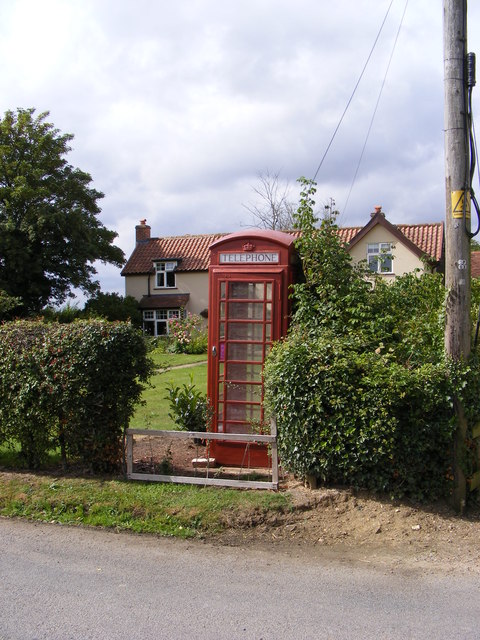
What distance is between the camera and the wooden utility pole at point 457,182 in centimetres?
610

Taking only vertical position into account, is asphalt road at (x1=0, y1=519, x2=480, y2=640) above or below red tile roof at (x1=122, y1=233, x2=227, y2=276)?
below

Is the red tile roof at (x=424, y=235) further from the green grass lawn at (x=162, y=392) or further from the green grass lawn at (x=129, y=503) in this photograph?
the green grass lawn at (x=129, y=503)

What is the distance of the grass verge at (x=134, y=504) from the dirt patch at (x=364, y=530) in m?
0.16

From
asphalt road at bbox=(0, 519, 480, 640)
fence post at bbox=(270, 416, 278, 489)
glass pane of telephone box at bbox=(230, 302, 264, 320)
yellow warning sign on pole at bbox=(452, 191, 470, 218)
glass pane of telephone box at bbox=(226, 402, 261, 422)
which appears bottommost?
asphalt road at bbox=(0, 519, 480, 640)

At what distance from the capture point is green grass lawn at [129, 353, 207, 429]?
10.0m

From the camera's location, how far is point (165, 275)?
130 ft

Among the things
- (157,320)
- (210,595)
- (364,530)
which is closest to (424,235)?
(157,320)

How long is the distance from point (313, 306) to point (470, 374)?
2012 millimetres

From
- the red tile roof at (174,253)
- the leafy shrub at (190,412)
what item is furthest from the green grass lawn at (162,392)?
the red tile roof at (174,253)

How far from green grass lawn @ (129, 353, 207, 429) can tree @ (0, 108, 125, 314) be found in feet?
43.9

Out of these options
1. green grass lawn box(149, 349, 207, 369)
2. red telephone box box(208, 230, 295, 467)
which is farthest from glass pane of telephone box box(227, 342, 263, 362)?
green grass lawn box(149, 349, 207, 369)

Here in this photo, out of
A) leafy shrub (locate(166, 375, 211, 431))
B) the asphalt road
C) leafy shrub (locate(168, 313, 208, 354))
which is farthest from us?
leafy shrub (locate(168, 313, 208, 354))

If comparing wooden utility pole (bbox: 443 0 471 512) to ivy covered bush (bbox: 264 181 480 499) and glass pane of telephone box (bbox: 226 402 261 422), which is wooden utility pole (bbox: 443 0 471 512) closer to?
ivy covered bush (bbox: 264 181 480 499)

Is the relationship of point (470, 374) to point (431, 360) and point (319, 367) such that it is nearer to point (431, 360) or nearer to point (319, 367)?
point (431, 360)
